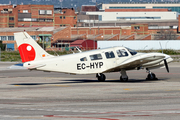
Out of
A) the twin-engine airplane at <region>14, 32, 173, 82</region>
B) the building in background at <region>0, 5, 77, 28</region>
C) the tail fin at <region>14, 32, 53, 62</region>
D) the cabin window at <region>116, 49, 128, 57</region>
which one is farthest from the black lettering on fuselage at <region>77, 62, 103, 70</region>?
the building in background at <region>0, 5, 77, 28</region>

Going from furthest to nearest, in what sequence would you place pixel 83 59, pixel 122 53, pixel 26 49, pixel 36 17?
pixel 36 17 → pixel 122 53 → pixel 83 59 → pixel 26 49

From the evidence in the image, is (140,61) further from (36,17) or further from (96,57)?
(36,17)

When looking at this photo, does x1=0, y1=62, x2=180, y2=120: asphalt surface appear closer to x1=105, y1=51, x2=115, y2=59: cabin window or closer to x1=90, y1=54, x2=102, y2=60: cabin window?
x1=90, y1=54, x2=102, y2=60: cabin window

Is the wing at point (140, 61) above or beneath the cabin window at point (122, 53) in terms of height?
beneath

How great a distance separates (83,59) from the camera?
22.6 metres

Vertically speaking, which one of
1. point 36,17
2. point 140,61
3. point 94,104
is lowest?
point 94,104

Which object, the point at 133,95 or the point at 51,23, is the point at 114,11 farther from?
the point at 133,95

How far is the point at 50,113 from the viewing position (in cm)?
1270

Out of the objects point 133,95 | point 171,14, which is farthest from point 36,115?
point 171,14

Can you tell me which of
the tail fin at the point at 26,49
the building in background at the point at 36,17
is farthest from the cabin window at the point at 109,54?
the building in background at the point at 36,17

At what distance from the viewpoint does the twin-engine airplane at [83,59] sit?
22.2 metres

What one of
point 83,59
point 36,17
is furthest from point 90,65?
point 36,17

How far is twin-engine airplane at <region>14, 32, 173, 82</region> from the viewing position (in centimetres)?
2220

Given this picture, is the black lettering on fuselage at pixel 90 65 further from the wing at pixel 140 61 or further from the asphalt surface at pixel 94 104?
the asphalt surface at pixel 94 104
